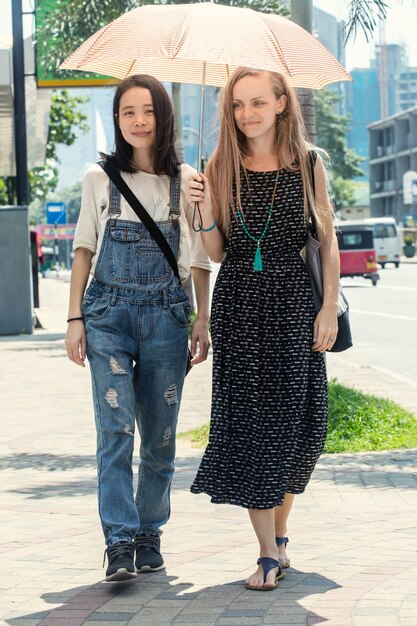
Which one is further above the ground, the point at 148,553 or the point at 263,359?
the point at 263,359

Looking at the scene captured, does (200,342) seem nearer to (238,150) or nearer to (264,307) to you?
(264,307)

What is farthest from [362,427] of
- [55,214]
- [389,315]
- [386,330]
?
[55,214]

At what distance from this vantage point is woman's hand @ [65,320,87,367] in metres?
4.75

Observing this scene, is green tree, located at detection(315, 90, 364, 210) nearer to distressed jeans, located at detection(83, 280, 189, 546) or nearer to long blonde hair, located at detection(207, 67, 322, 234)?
long blonde hair, located at detection(207, 67, 322, 234)

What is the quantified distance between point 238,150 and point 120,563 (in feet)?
5.14

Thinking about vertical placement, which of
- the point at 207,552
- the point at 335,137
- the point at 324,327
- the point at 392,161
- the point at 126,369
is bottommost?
the point at 207,552

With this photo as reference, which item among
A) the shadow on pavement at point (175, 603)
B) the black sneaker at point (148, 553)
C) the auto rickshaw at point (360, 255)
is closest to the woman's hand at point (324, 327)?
the shadow on pavement at point (175, 603)

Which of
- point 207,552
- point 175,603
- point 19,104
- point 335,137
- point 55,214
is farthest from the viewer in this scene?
point 335,137

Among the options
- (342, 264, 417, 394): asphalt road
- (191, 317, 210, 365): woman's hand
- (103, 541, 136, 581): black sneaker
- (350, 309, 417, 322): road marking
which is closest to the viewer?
(103, 541, 136, 581): black sneaker

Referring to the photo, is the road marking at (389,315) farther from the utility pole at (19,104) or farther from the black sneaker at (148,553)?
the black sneaker at (148,553)

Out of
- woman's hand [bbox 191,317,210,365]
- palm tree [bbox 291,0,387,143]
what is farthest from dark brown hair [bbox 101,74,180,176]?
palm tree [bbox 291,0,387,143]

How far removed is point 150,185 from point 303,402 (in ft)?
3.28

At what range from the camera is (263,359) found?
15.5 ft

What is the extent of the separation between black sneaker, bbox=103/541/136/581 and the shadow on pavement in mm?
85
